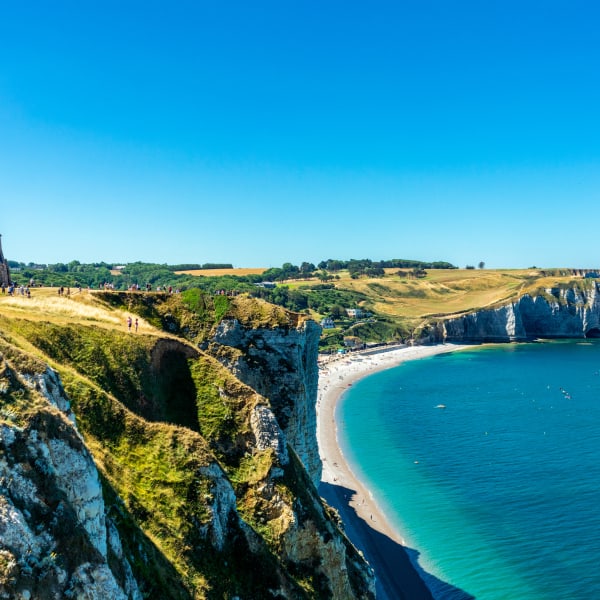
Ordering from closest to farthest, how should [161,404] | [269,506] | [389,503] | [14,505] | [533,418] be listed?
[14,505] → [269,506] → [161,404] → [389,503] → [533,418]

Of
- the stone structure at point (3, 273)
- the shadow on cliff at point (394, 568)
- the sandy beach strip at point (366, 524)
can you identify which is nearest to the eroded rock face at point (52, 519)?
the shadow on cliff at point (394, 568)

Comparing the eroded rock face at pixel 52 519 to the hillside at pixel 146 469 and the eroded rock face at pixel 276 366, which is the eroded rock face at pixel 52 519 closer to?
the hillside at pixel 146 469

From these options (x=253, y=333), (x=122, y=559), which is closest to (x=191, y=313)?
(x=253, y=333)

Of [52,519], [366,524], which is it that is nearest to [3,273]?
[52,519]

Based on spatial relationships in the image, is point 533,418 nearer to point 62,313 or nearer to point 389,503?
point 389,503

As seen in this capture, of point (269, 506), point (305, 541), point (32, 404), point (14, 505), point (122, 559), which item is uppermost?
point (32, 404)

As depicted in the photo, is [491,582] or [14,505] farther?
[491,582]

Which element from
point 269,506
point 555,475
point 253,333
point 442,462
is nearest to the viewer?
point 269,506
